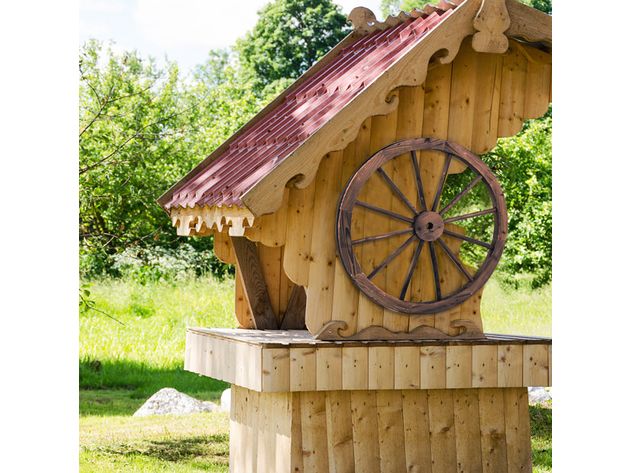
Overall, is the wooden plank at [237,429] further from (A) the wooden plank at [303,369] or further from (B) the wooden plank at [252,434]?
(A) the wooden plank at [303,369]

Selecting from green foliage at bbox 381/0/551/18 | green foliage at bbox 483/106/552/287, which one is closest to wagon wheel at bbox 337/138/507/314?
green foliage at bbox 483/106/552/287

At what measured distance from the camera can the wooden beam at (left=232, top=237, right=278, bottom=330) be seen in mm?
6336

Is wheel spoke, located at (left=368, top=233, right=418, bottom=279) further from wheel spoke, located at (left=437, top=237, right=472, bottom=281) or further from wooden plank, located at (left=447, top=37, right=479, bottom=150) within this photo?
wooden plank, located at (left=447, top=37, right=479, bottom=150)

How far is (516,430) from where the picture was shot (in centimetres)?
555

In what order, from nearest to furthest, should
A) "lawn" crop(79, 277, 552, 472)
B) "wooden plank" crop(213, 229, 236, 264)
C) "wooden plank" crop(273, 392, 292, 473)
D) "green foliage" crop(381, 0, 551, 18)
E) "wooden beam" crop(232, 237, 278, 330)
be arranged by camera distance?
1. "wooden plank" crop(273, 392, 292, 473)
2. "wooden beam" crop(232, 237, 278, 330)
3. "wooden plank" crop(213, 229, 236, 264)
4. "lawn" crop(79, 277, 552, 472)
5. "green foliage" crop(381, 0, 551, 18)

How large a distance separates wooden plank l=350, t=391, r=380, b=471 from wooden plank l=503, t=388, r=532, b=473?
1.05m

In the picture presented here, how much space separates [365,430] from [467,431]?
0.80 metres

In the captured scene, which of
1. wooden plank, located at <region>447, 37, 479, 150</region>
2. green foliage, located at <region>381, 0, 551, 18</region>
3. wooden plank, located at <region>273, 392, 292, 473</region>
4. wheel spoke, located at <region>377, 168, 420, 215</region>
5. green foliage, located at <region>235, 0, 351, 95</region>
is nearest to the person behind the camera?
wooden plank, located at <region>273, 392, 292, 473</region>

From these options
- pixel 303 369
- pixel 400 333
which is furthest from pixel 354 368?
pixel 400 333

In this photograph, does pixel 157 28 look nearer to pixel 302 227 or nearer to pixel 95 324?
pixel 95 324

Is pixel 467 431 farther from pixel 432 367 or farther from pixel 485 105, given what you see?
pixel 485 105

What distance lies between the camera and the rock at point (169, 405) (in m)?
10.5

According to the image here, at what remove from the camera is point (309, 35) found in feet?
80.0

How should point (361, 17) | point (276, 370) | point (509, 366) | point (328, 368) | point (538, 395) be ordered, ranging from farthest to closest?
point (538, 395)
point (361, 17)
point (509, 366)
point (328, 368)
point (276, 370)
